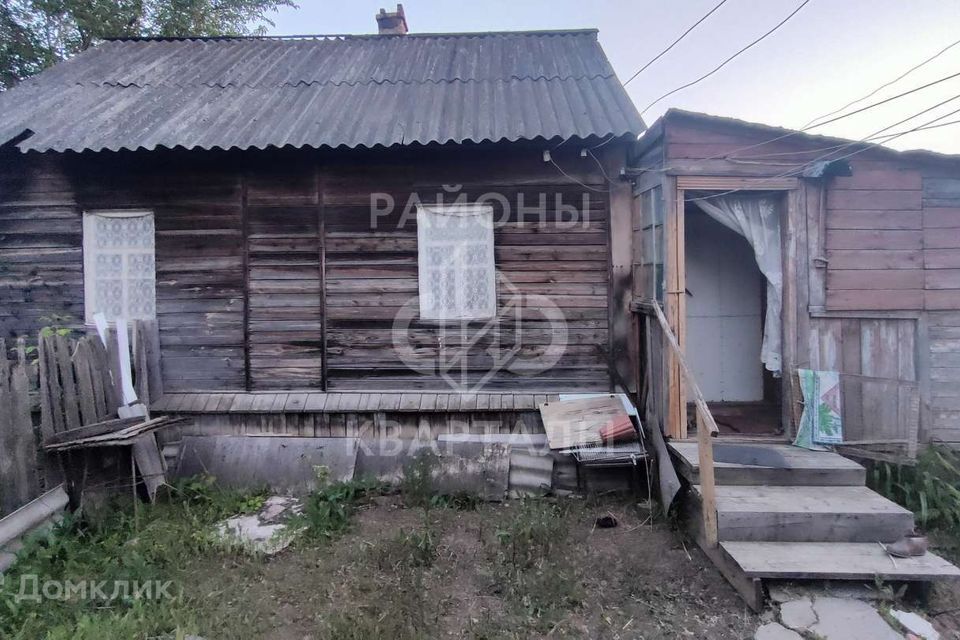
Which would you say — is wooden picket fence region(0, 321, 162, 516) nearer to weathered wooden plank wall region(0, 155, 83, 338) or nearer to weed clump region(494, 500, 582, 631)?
weathered wooden plank wall region(0, 155, 83, 338)

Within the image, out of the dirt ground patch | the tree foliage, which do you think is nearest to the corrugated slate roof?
the dirt ground patch

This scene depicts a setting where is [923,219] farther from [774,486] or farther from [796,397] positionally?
[774,486]

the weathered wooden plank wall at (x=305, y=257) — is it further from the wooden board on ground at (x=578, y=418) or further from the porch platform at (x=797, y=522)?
the porch platform at (x=797, y=522)

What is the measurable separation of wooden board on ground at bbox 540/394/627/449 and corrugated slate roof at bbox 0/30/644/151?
2559 mm

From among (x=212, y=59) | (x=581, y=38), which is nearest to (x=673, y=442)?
(x=581, y=38)

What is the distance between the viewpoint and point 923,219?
4773 mm

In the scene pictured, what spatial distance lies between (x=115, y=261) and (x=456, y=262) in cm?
361

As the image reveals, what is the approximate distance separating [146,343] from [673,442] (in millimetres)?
5210

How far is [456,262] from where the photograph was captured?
544 cm

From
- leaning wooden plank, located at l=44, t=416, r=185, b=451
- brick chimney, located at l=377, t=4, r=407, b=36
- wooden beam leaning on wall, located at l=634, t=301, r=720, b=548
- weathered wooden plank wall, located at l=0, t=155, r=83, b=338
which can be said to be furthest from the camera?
brick chimney, located at l=377, t=4, r=407, b=36

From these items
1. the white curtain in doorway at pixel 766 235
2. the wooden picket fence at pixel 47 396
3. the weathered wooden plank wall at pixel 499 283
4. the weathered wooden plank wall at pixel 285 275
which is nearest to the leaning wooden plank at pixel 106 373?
the wooden picket fence at pixel 47 396

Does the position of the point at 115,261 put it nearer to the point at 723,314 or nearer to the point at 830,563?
the point at 830,563

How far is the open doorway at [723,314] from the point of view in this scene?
673 centimetres

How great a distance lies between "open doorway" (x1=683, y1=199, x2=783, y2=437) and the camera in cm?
673
